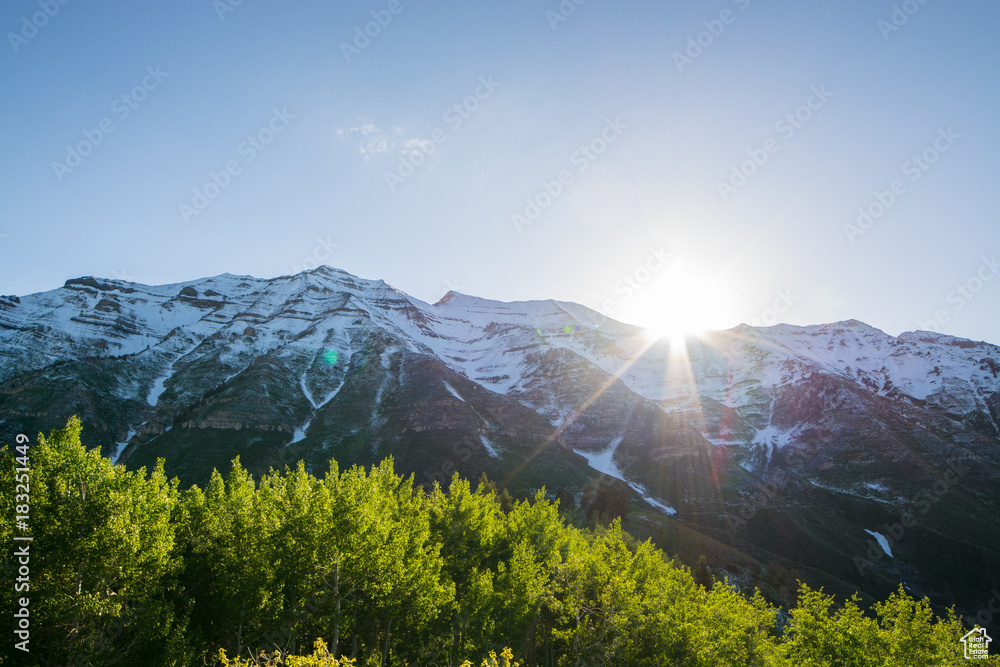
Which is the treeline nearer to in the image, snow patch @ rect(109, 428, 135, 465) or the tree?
the tree

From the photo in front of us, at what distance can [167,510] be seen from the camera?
936 inches

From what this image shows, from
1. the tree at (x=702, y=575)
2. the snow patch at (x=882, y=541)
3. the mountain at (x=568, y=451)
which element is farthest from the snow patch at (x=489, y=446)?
the snow patch at (x=882, y=541)

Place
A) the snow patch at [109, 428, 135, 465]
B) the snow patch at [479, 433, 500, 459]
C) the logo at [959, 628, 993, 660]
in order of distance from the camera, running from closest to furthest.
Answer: the logo at [959, 628, 993, 660]
the snow patch at [109, 428, 135, 465]
the snow patch at [479, 433, 500, 459]

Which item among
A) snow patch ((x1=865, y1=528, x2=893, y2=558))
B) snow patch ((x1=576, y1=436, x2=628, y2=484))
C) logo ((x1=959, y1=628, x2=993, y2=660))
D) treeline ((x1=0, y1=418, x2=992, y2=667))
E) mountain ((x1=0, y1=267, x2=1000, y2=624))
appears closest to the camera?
treeline ((x1=0, y1=418, x2=992, y2=667))

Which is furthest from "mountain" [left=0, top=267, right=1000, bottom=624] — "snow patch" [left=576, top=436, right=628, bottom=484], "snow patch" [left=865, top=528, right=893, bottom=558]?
"snow patch" [left=576, top=436, right=628, bottom=484]

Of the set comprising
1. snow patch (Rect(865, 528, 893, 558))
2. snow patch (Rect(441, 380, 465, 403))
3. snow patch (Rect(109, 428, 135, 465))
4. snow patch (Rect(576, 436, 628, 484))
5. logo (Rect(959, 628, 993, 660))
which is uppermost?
snow patch (Rect(441, 380, 465, 403))

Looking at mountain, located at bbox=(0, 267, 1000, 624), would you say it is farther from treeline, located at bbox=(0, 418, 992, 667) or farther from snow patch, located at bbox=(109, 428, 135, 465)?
treeline, located at bbox=(0, 418, 992, 667)

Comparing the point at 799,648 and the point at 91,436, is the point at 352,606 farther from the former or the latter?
the point at 91,436

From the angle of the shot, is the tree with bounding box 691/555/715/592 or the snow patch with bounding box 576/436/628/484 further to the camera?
the snow patch with bounding box 576/436/628/484

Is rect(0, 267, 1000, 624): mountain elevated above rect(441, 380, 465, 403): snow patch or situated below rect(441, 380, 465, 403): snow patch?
below

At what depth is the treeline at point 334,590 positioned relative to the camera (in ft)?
66.8

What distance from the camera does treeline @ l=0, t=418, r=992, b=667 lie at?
20359mm

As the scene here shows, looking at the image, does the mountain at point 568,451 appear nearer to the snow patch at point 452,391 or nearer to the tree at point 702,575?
the snow patch at point 452,391

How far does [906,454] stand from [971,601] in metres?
67.2
